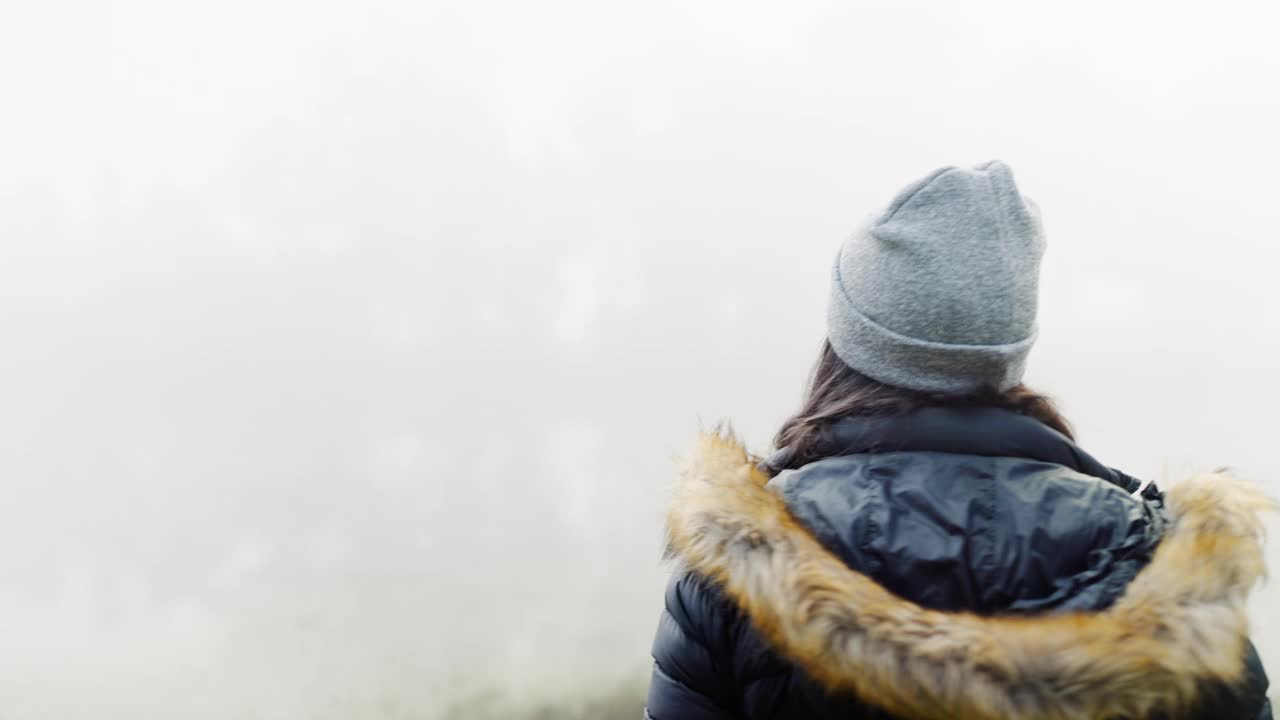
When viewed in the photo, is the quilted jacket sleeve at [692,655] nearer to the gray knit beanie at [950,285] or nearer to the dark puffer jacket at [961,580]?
the dark puffer jacket at [961,580]

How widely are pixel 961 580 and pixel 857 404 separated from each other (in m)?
0.38

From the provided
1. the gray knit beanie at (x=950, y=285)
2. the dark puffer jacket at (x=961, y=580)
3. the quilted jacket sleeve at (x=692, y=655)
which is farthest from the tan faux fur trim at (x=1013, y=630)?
the gray knit beanie at (x=950, y=285)

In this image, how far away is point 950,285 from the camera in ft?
5.53

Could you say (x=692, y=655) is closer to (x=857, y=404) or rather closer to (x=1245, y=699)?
(x=857, y=404)

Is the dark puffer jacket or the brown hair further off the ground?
Answer: the brown hair

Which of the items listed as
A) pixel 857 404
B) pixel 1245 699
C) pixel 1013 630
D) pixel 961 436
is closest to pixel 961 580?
pixel 1013 630

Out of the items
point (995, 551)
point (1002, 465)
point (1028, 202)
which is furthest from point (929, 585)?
point (1028, 202)

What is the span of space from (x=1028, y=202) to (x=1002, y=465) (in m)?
0.53

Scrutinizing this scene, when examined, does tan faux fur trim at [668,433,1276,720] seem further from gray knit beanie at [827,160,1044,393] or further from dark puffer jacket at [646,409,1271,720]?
gray knit beanie at [827,160,1044,393]

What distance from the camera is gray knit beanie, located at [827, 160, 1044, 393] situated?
1.69m

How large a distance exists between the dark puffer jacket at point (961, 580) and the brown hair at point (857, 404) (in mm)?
40

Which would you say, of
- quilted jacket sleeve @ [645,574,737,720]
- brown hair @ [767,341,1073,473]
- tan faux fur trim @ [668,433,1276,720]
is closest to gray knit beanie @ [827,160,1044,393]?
brown hair @ [767,341,1073,473]

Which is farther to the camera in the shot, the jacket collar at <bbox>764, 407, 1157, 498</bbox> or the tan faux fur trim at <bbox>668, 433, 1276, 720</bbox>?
the jacket collar at <bbox>764, 407, 1157, 498</bbox>

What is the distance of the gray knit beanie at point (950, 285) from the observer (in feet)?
5.55
